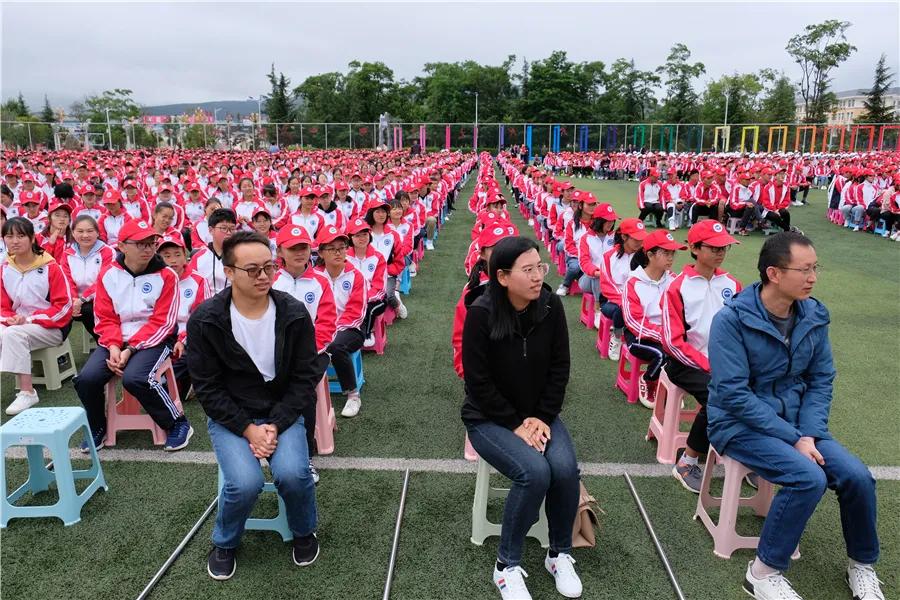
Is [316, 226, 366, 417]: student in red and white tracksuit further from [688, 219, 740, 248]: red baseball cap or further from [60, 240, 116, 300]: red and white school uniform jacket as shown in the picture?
[688, 219, 740, 248]: red baseball cap

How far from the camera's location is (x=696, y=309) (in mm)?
3803

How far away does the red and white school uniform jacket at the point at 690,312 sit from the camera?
12.2 feet

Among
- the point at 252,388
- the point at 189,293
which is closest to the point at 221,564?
the point at 252,388

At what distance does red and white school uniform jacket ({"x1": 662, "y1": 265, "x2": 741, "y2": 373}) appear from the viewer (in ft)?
12.2

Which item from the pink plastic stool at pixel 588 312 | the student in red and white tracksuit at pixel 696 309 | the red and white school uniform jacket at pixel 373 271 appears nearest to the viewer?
the student in red and white tracksuit at pixel 696 309

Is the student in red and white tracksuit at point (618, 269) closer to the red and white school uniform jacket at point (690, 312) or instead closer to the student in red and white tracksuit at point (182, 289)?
the red and white school uniform jacket at point (690, 312)

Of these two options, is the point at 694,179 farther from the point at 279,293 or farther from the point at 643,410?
the point at 279,293

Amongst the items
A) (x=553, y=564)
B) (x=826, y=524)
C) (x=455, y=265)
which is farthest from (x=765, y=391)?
(x=455, y=265)

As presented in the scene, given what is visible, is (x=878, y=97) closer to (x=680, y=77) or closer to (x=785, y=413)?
(x=680, y=77)

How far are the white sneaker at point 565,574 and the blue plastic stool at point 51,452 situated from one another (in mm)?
2464

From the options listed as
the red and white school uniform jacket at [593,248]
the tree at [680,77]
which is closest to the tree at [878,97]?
the tree at [680,77]

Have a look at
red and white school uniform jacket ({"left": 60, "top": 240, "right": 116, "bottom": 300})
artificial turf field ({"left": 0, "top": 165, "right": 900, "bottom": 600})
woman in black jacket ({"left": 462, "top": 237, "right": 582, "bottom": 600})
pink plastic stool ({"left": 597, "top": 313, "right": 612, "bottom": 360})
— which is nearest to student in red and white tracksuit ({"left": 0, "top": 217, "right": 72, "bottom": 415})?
artificial turf field ({"left": 0, "top": 165, "right": 900, "bottom": 600})

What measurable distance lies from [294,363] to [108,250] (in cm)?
338

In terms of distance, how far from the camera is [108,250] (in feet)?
17.6
